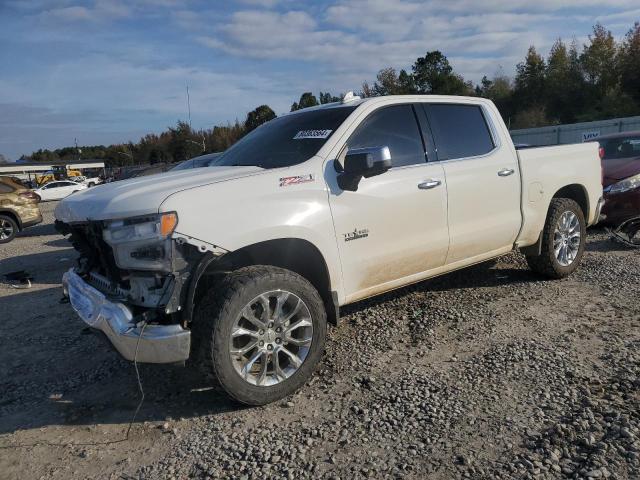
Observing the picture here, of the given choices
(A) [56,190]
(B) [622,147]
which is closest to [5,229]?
(B) [622,147]

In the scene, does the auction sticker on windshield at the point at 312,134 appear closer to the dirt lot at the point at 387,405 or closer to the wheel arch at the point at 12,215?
the dirt lot at the point at 387,405

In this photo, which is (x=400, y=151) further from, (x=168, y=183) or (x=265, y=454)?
(x=265, y=454)

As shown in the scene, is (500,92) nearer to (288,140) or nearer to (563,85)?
(563,85)

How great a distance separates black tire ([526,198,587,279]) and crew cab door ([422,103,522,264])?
1.85 ft

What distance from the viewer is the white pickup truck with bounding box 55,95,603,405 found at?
3.07 m

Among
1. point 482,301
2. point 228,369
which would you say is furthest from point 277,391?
point 482,301

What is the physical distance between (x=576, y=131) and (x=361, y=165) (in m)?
28.1

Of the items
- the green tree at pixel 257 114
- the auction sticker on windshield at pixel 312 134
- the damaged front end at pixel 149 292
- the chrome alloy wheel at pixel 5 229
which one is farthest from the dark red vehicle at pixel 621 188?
the green tree at pixel 257 114

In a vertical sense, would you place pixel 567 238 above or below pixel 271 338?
below

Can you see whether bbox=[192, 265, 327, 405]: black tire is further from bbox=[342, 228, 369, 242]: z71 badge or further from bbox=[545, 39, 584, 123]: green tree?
bbox=[545, 39, 584, 123]: green tree

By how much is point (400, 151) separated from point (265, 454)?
2501 mm

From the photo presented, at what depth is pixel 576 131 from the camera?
2775 cm

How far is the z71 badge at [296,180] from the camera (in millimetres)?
3465

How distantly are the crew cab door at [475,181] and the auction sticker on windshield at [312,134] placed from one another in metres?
1.08
